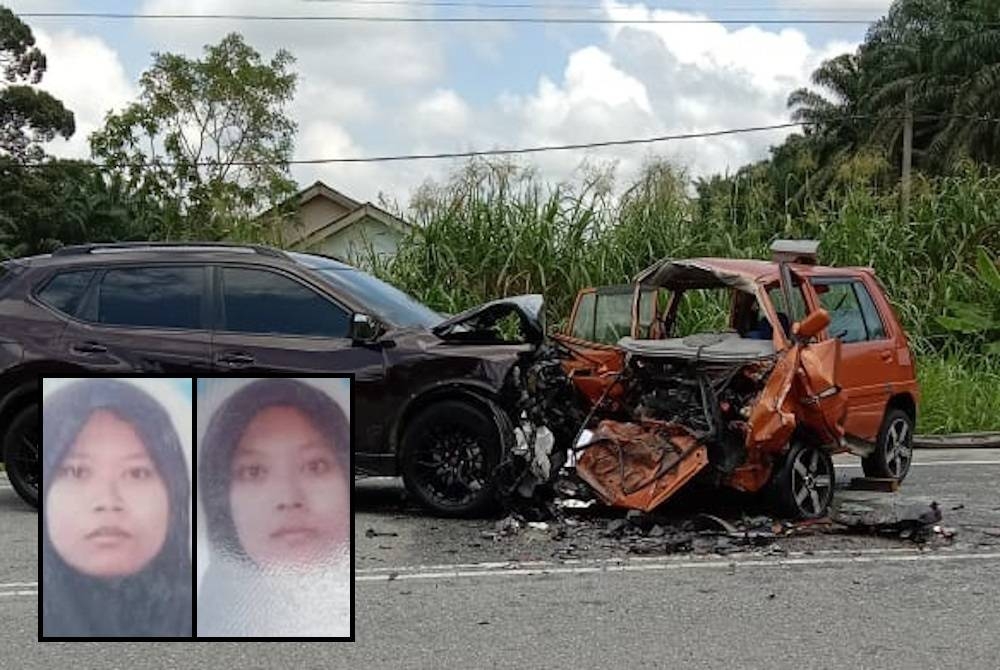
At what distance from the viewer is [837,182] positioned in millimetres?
18594

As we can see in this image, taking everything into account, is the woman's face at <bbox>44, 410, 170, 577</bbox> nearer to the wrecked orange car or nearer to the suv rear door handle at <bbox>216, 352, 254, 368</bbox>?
the wrecked orange car

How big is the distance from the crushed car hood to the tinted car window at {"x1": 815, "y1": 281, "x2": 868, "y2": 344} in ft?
7.11

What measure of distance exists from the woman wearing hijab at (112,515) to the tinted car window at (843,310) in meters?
6.87

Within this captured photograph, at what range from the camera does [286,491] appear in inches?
81.6

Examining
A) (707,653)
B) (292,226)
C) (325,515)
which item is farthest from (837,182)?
(325,515)

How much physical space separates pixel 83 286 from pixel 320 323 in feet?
5.79

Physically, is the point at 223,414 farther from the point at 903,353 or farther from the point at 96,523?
the point at 903,353

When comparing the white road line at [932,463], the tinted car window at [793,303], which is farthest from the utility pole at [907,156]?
the tinted car window at [793,303]

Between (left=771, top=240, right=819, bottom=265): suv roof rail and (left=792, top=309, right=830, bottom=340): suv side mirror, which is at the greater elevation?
(left=771, top=240, right=819, bottom=265): suv roof rail

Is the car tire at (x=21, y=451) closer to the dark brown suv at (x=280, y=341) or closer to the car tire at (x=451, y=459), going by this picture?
the dark brown suv at (x=280, y=341)

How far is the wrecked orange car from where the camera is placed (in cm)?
691

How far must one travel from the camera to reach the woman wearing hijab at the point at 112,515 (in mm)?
2043

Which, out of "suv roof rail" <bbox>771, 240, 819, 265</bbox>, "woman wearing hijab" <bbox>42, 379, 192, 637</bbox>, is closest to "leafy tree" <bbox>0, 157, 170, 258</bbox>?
"suv roof rail" <bbox>771, 240, 819, 265</bbox>

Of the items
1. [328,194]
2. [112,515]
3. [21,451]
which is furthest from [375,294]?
[328,194]
